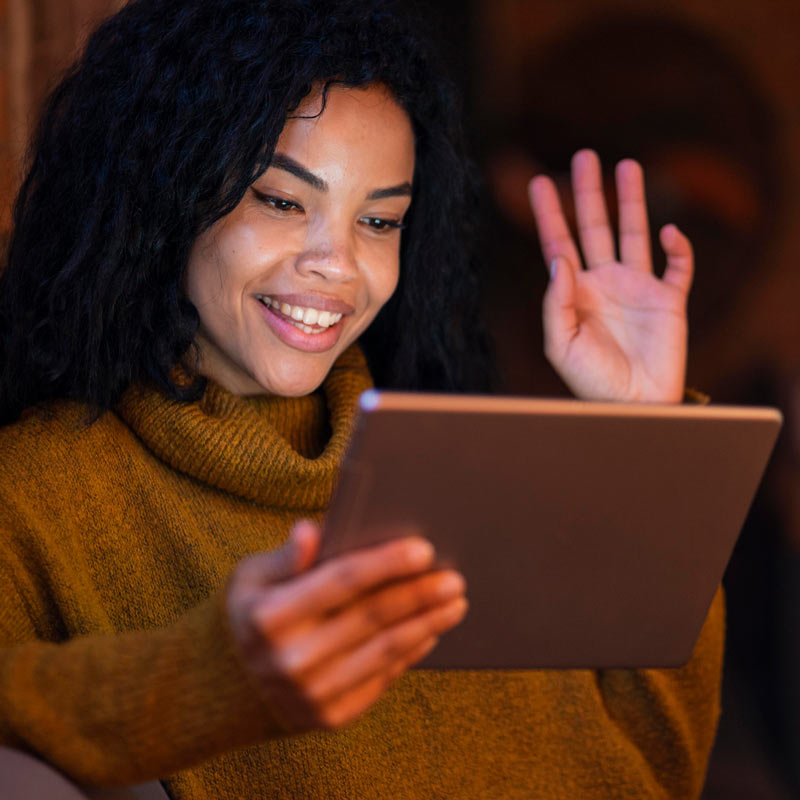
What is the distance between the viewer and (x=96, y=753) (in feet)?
2.56

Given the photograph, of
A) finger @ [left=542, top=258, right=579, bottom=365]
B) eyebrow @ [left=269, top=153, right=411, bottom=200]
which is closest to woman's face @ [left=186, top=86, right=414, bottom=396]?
eyebrow @ [left=269, top=153, right=411, bottom=200]

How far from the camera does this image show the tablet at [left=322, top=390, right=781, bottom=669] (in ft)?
2.40

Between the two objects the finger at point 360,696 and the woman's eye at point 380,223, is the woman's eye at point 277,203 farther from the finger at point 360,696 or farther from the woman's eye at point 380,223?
the finger at point 360,696

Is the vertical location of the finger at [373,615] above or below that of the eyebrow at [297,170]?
below

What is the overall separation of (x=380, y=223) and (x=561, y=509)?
534 mm

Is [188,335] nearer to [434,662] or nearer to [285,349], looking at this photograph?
[285,349]

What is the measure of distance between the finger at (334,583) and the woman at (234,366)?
0.39 m

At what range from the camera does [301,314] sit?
116 cm

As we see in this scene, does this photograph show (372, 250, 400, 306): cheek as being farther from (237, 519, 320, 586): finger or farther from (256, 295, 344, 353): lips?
(237, 519, 320, 586): finger

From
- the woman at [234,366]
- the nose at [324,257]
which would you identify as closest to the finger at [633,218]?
the woman at [234,366]

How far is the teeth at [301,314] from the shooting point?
45.7 inches

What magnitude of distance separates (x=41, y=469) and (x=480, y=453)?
1.81 ft

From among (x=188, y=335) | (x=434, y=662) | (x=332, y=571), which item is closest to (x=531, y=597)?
(x=434, y=662)

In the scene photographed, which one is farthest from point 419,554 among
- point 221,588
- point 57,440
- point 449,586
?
point 57,440
